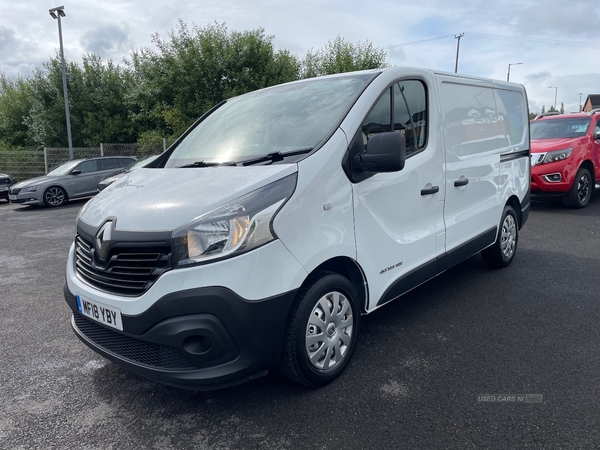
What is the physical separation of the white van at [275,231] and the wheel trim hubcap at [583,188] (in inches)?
242

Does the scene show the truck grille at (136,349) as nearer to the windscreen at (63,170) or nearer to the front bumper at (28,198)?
the front bumper at (28,198)

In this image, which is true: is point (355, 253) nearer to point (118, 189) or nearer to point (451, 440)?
point (451, 440)

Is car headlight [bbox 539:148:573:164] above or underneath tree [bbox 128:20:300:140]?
underneath

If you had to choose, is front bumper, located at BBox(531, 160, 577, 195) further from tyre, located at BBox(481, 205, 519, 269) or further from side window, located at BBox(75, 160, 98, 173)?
side window, located at BBox(75, 160, 98, 173)

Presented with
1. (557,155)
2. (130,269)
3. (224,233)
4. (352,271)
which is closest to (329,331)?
(352,271)

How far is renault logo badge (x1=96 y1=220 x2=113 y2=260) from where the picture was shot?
2.46m

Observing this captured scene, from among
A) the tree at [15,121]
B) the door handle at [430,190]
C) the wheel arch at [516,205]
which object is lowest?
the wheel arch at [516,205]

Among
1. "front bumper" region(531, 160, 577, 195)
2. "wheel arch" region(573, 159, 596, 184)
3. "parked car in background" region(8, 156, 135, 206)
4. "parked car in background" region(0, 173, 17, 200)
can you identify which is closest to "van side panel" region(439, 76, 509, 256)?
"front bumper" region(531, 160, 577, 195)

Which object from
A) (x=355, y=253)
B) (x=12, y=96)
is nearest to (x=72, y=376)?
(x=355, y=253)

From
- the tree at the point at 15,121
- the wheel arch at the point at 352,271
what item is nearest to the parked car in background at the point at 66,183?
the wheel arch at the point at 352,271

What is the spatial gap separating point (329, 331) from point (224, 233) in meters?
0.93

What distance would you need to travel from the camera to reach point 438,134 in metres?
3.62

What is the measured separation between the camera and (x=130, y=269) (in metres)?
2.38

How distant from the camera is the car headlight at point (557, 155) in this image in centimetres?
840
